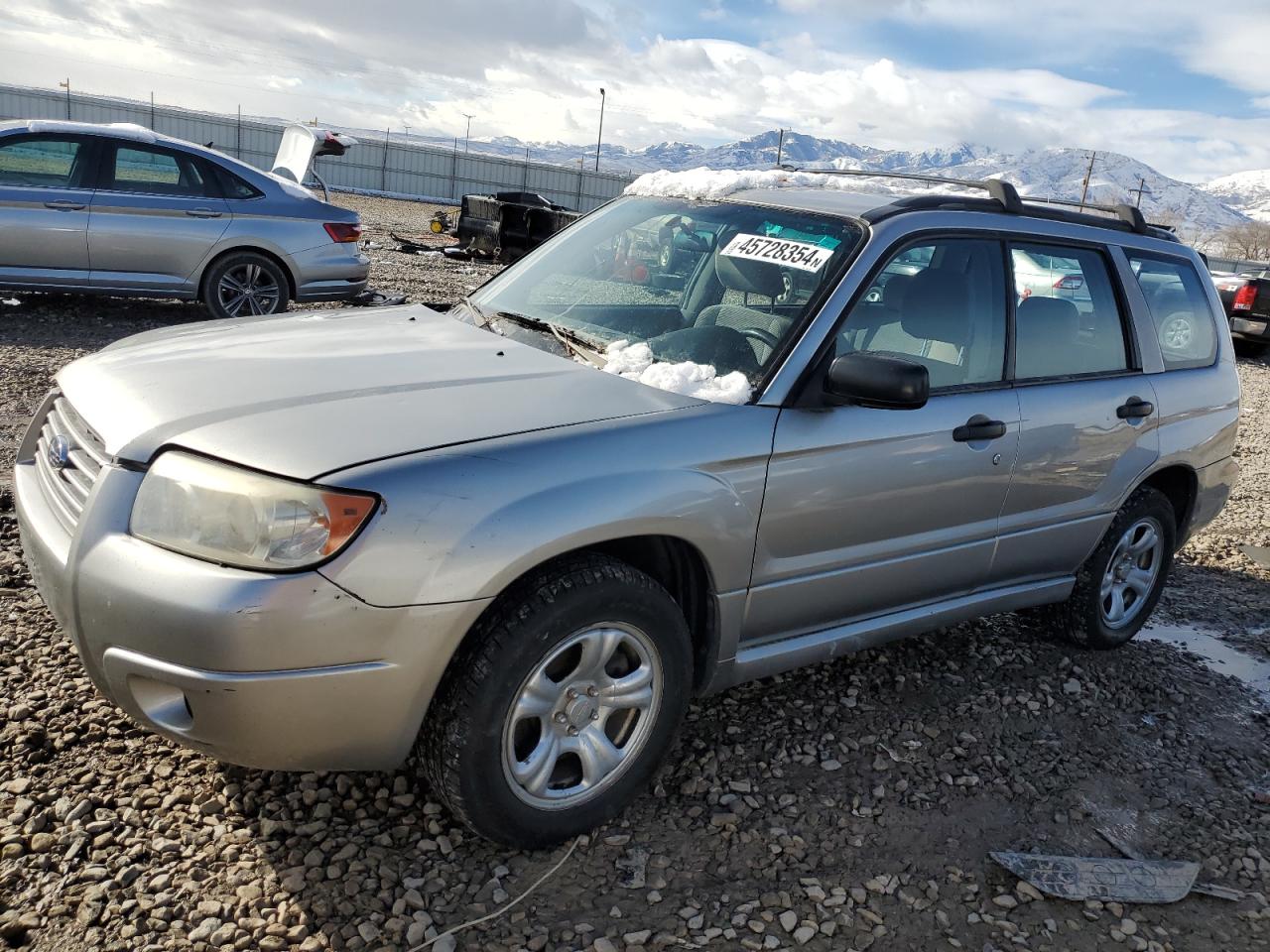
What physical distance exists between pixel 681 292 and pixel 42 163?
718 centimetres

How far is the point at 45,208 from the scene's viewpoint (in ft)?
27.3

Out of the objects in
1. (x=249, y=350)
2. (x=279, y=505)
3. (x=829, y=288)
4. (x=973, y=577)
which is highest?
(x=829, y=288)

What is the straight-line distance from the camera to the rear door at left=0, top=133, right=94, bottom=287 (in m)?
8.25

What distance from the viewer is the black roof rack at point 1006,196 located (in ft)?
12.8

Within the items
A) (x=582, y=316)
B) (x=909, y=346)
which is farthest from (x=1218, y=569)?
(x=582, y=316)

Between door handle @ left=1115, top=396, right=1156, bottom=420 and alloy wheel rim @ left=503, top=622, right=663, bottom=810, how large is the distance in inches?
91.7

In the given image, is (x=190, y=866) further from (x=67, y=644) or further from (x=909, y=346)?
(x=909, y=346)

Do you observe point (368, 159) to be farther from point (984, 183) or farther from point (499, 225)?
point (984, 183)

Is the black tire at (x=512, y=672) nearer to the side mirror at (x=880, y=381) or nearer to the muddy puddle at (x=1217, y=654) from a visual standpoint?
the side mirror at (x=880, y=381)

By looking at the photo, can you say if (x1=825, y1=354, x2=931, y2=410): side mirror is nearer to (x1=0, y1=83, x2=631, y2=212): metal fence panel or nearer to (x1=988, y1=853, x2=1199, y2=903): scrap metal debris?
(x1=988, y1=853, x2=1199, y2=903): scrap metal debris

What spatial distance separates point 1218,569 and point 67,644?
5.82 metres

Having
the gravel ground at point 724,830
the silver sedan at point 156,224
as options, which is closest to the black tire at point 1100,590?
the gravel ground at point 724,830

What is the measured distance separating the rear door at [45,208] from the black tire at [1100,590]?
25.4 feet

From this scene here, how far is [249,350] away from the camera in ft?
10.1
